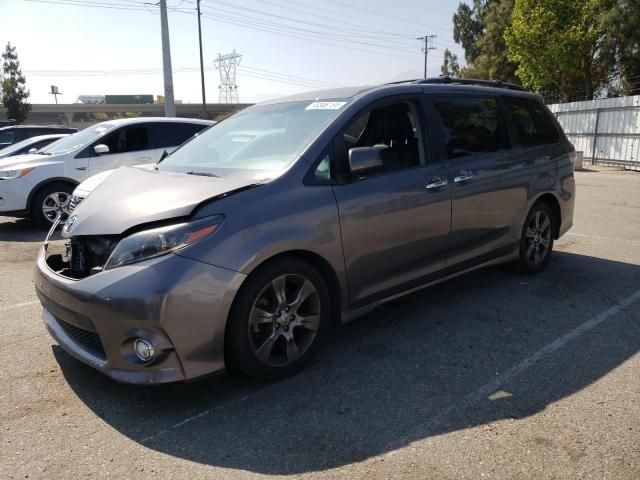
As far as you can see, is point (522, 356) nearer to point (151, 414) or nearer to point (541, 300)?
point (541, 300)

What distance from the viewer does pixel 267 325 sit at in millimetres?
3189

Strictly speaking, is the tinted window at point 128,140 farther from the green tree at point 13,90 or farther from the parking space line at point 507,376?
the green tree at point 13,90

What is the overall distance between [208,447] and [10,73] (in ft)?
241

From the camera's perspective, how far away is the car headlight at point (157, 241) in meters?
2.84

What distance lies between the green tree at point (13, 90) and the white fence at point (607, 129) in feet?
189

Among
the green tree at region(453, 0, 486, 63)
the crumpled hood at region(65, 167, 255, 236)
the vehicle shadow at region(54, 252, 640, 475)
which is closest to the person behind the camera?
the vehicle shadow at region(54, 252, 640, 475)

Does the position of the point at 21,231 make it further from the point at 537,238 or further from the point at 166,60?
the point at 166,60

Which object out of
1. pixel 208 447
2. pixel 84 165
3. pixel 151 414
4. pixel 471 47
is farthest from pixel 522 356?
pixel 471 47

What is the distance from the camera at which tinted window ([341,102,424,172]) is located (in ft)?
12.8

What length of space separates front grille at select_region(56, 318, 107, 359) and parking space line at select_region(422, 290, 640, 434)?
188 centimetres

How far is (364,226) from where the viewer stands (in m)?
3.57

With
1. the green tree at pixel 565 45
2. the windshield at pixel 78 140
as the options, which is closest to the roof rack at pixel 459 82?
the windshield at pixel 78 140

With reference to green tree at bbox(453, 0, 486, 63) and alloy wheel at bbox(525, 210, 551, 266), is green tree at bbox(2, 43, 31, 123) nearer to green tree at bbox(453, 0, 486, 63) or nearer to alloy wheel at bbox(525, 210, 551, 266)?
green tree at bbox(453, 0, 486, 63)

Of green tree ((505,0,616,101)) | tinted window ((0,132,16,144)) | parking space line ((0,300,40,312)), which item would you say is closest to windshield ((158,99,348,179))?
parking space line ((0,300,40,312))
